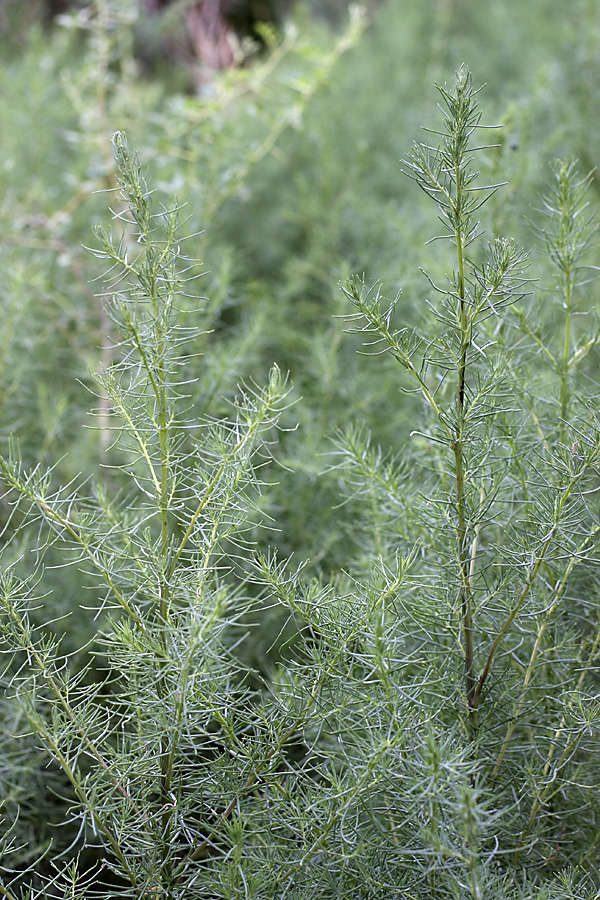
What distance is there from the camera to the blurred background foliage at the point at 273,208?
792 mm

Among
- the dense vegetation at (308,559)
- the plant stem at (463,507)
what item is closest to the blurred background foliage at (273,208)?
the dense vegetation at (308,559)

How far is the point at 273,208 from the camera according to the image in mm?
1314

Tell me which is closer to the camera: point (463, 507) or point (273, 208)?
point (463, 507)

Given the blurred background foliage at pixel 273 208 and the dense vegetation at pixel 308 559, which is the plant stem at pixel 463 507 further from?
the blurred background foliage at pixel 273 208

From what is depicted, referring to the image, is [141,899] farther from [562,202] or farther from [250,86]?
[250,86]

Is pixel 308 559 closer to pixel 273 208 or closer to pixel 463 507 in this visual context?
pixel 463 507

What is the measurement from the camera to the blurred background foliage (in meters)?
0.79

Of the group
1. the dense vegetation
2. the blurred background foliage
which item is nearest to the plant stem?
the dense vegetation

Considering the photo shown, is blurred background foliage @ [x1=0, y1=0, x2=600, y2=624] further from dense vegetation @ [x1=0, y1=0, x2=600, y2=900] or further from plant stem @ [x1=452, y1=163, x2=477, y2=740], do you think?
plant stem @ [x1=452, y1=163, x2=477, y2=740]

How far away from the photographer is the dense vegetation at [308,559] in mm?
385

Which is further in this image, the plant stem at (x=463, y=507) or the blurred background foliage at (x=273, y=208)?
the blurred background foliage at (x=273, y=208)

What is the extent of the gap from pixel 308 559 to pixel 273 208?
100 cm

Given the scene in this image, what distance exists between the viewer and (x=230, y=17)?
210 cm

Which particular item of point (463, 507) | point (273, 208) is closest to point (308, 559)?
point (463, 507)
